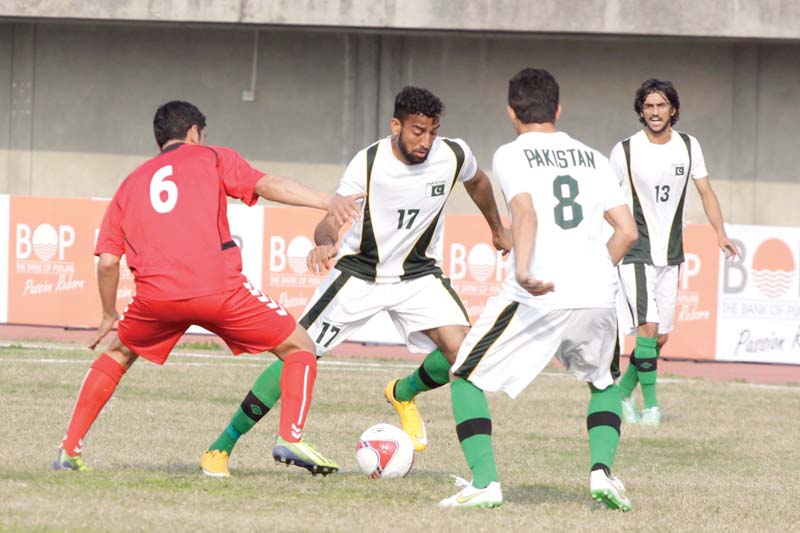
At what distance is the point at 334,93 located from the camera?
25281 mm

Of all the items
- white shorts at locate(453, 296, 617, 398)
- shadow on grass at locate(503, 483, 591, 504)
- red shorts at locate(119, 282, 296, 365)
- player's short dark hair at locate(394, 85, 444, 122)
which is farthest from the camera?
player's short dark hair at locate(394, 85, 444, 122)

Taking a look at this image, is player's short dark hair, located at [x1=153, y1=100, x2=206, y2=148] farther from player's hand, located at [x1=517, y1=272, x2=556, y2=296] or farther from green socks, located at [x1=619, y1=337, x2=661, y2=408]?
green socks, located at [x1=619, y1=337, x2=661, y2=408]

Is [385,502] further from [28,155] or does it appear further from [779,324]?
[28,155]

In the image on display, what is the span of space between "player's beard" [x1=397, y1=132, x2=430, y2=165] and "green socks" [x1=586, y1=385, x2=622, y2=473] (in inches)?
71.0

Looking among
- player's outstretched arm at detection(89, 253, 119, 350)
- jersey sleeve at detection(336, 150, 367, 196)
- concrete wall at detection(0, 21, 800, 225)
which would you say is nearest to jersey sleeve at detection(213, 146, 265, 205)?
player's outstretched arm at detection(89, 253, 119, 350)

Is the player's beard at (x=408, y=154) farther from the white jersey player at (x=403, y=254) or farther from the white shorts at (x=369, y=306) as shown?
the white shorts at (x=369, y=306)

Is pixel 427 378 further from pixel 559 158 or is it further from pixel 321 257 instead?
pixel 559 158

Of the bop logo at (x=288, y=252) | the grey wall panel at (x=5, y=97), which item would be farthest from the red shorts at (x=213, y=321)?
the grey wall panel at (x=5, y=97)

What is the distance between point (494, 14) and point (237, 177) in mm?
15698

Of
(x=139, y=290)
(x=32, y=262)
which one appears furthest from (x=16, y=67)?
(x=139, y=290)

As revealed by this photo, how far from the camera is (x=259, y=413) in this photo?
307 inches

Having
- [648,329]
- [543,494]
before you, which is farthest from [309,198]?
[648,329]

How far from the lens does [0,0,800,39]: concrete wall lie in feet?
71.6

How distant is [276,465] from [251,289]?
5.14 ft
